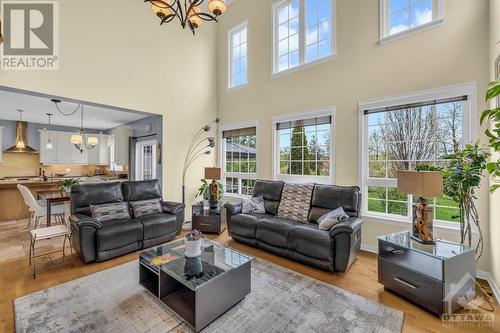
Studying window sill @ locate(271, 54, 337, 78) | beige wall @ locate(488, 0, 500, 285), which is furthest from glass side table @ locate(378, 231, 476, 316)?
window sill @ locate(271, 54, 337, 78)

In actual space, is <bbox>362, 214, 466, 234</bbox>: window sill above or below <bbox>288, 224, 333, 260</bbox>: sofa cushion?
above

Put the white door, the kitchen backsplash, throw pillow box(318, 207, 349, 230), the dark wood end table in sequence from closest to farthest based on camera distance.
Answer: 1. throw pillow box(318, 207, 349, 230)
2. the dark wood end table
3. the white door
4. the kitchen backsplash

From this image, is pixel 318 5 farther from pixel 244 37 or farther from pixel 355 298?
pixel 355 298

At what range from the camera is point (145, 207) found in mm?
3951

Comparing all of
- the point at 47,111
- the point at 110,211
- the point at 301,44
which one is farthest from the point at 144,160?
the point at 301,44

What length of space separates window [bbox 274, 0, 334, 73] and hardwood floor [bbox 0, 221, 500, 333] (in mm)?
3575

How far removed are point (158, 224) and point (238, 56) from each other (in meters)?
4.43

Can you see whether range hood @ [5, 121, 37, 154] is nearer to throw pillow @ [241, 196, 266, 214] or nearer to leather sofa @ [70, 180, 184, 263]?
leather sofa @ [70, 180, 184, 263]

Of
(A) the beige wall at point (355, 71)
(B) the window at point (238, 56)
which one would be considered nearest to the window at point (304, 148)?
(A) the beige wall at point (355, 71)

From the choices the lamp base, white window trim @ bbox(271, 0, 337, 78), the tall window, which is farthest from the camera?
the tall window

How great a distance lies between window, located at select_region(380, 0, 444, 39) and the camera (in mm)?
2971

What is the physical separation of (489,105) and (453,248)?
1775 millimetres

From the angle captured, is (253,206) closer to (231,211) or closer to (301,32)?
(231,211)

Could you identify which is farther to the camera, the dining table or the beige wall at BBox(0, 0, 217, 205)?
the dining table
